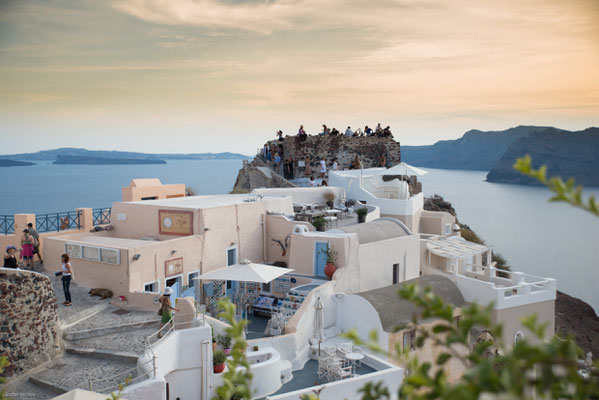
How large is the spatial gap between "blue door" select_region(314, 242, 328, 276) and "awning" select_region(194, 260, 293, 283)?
1.94 m

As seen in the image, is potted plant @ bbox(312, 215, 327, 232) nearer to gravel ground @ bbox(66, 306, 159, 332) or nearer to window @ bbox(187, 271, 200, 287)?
window @ bbox(187, 271, 200, 287)

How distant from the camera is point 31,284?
453 inches

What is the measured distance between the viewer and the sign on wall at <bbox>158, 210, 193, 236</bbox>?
18.8m

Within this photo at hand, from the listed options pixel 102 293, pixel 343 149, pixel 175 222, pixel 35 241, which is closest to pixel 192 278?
pixel 175 222

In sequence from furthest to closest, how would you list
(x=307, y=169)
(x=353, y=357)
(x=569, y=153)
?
(x=569, y=153) < (x=307, y=169) < (x=353, y=357)

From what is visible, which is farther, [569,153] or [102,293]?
[569,153]

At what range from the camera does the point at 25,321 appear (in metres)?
11.2

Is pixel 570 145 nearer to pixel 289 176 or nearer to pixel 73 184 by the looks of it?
pixel 289 176

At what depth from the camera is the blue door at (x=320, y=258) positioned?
18656 millimetres

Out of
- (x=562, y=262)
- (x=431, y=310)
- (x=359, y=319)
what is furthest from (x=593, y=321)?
(x=431, y=310)

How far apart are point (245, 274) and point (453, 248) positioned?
34.8 ft

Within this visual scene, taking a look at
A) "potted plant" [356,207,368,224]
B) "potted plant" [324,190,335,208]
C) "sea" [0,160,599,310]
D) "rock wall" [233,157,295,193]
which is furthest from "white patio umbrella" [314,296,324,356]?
"sea" [0,160,599,310]

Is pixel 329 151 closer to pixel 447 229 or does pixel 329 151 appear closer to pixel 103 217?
pixel 447 229

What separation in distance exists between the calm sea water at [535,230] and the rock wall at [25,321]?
114 ft
